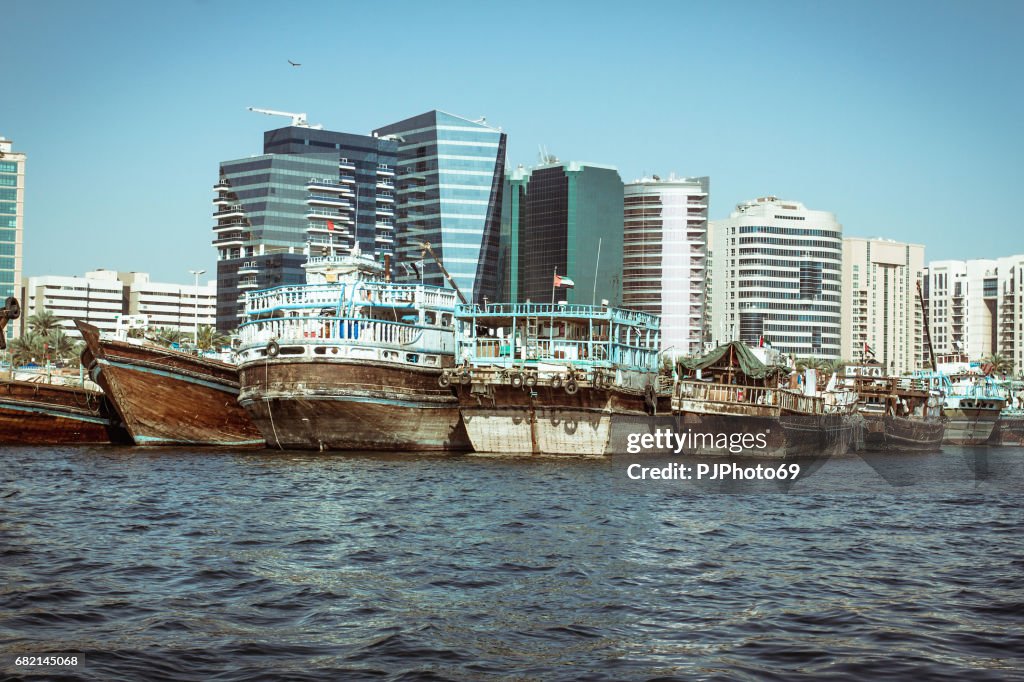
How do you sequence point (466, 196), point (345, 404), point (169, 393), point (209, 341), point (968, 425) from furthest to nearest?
point (466, 196), point (209, 341), point (968, 425), point (169, 393), point (345, 404)

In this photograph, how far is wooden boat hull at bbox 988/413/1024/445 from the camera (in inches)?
4592

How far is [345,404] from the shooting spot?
51.6 metres

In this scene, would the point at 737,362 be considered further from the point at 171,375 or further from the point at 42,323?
the point at 42,323

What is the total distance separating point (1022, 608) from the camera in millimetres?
20281

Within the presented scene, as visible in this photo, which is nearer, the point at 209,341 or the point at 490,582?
the point at 490,582

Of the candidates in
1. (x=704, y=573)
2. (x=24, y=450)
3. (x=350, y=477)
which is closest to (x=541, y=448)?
(x=350, y=477)

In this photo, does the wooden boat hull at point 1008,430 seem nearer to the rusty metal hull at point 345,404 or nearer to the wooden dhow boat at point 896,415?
the wooden dhow boat at point 896,415

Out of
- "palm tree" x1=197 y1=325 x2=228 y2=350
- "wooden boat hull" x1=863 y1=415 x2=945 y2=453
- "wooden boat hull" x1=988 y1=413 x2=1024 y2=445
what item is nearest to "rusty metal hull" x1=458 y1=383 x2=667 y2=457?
"wooden boat hull" x1=863 y1=415 x2=945 y2=453

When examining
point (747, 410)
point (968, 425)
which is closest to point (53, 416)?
point (747, 410)

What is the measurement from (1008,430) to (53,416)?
94320 millimetres

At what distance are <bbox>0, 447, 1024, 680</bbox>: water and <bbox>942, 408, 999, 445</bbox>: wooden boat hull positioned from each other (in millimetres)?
72388

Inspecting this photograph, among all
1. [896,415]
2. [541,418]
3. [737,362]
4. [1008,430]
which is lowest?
[1008,430]

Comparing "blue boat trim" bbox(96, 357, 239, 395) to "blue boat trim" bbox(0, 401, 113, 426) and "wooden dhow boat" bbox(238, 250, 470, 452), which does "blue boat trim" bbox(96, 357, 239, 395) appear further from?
"blue boat trim" bbox(0, 401, 113, 426)

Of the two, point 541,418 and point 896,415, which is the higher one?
point 541,418
